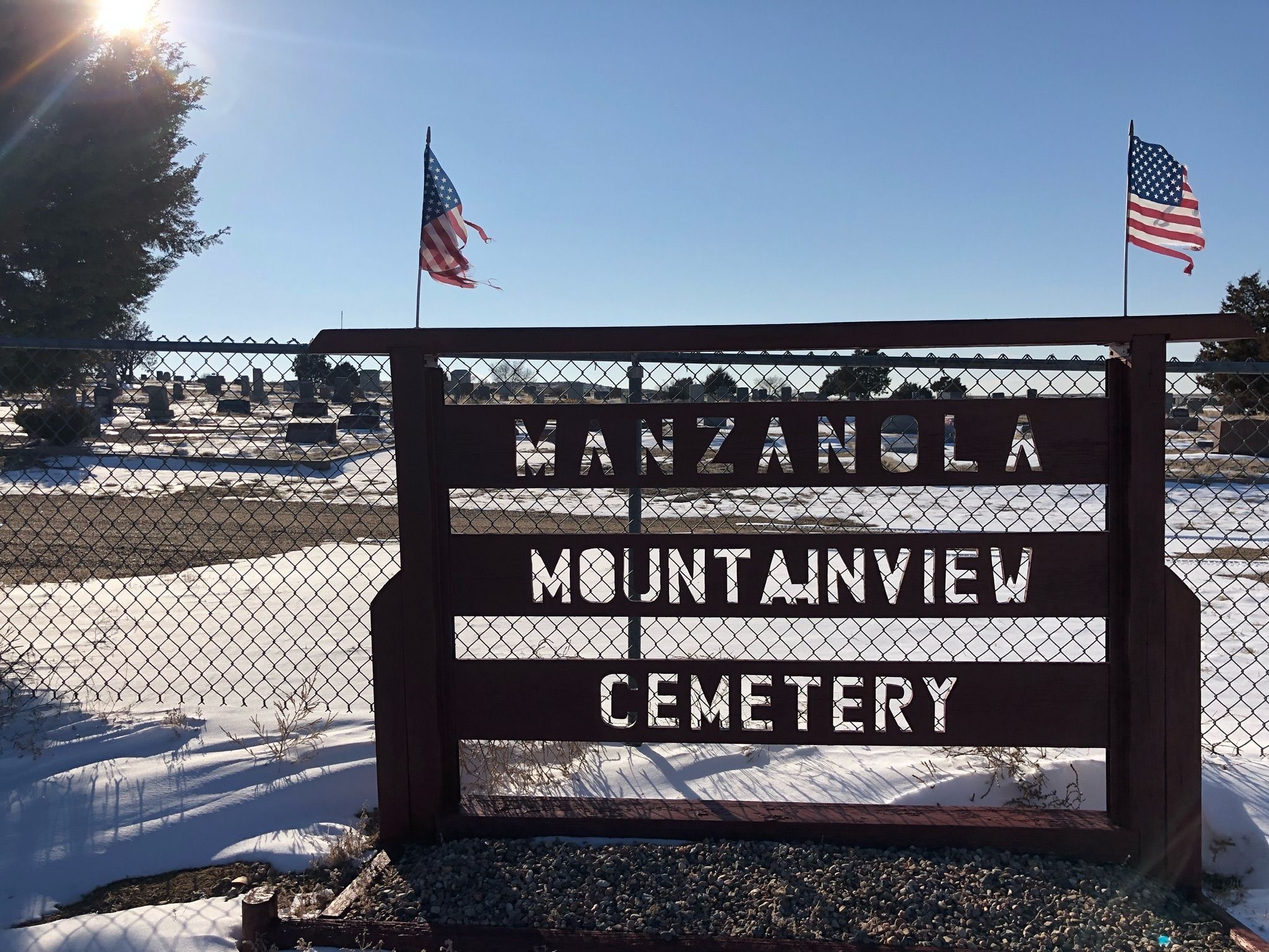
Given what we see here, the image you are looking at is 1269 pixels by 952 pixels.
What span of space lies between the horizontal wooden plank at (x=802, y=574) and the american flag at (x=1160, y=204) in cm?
437

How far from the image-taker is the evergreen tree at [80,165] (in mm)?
5590

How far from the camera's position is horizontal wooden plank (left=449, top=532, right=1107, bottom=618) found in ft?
9.59

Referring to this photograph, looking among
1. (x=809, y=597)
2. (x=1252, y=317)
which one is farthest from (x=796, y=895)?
(x=1252, y=317)

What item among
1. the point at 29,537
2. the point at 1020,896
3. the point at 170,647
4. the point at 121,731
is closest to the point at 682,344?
the point at 1020,896

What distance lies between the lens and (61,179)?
5.91 meters

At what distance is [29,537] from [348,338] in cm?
839

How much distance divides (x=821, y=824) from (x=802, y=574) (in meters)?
0.86

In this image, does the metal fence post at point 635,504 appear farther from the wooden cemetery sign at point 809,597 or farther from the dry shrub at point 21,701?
the dry shrub at point 21,701

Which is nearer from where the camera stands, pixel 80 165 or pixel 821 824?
pixel 821 824

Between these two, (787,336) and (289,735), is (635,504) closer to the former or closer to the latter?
(787,336)

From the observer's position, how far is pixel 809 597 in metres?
3.09

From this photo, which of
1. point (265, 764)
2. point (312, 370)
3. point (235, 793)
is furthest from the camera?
point (312, 370)

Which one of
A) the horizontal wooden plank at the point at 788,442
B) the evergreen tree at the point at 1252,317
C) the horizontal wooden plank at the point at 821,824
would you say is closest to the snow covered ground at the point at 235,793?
the horizontal wooden plank at the point at 821,824

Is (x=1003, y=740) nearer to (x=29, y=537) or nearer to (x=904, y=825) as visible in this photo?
(x=904, y=825)
